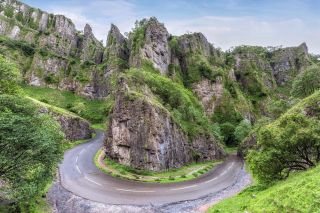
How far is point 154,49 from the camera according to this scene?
344 feet

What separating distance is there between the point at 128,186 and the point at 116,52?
3982 inches

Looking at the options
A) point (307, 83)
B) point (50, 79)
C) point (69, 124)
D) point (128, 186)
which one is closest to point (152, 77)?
point (69, 124)

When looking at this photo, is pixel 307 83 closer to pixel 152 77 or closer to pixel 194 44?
pixel 194 44

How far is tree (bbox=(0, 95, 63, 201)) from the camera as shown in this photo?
2505 cm

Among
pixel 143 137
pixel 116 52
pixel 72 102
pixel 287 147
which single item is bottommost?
pixel 143 137

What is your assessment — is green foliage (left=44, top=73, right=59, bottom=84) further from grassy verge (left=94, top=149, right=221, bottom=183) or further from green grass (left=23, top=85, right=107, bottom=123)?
grassy verge (left=94, top=149, right=221, bottom=183)

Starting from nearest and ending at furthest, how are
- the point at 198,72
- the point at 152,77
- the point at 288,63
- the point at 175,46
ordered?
1. the point at 152,77
2. the point at 198,72
3. the point at 175,46
4. the point at 288,63

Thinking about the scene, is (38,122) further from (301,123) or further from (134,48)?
(134,48)

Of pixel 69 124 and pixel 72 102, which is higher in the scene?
pixel 72 102

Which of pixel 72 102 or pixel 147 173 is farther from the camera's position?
pixel 72 102

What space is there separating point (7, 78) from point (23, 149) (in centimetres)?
1693

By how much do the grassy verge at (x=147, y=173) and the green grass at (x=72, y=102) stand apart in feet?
190

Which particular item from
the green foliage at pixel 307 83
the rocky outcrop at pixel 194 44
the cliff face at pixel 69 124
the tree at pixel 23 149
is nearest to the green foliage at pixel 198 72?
the rocky outcrop at pixel 194 44

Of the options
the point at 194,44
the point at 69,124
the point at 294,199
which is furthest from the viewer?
the point at 194,44
